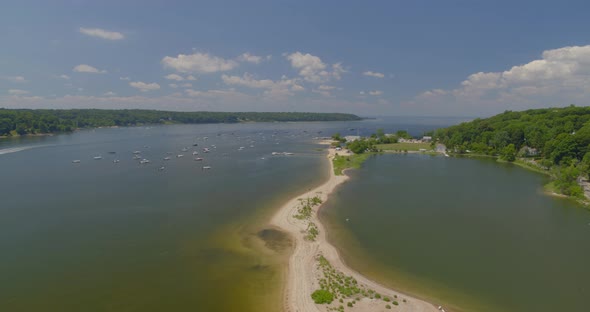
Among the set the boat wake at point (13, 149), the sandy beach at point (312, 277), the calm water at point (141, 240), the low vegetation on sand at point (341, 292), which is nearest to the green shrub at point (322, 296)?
the low vegetation on sand at point (341, 292)

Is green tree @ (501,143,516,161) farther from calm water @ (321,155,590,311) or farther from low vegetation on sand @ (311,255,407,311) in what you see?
low vegetation on sand @ (311,255,407,311)

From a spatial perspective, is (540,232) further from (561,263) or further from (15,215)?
(15,215)

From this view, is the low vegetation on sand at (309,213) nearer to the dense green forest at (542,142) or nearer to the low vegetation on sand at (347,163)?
the low vegetation on sand at (347,163)

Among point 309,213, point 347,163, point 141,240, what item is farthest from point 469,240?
point 347,163

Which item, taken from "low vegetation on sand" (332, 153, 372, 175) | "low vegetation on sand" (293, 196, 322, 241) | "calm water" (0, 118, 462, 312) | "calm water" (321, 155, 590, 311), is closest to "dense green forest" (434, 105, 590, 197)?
"calm water" (321, 155, 590, 311)

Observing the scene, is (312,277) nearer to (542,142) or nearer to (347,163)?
(347,163)

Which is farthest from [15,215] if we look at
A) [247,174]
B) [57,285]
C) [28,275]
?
[247,174]
